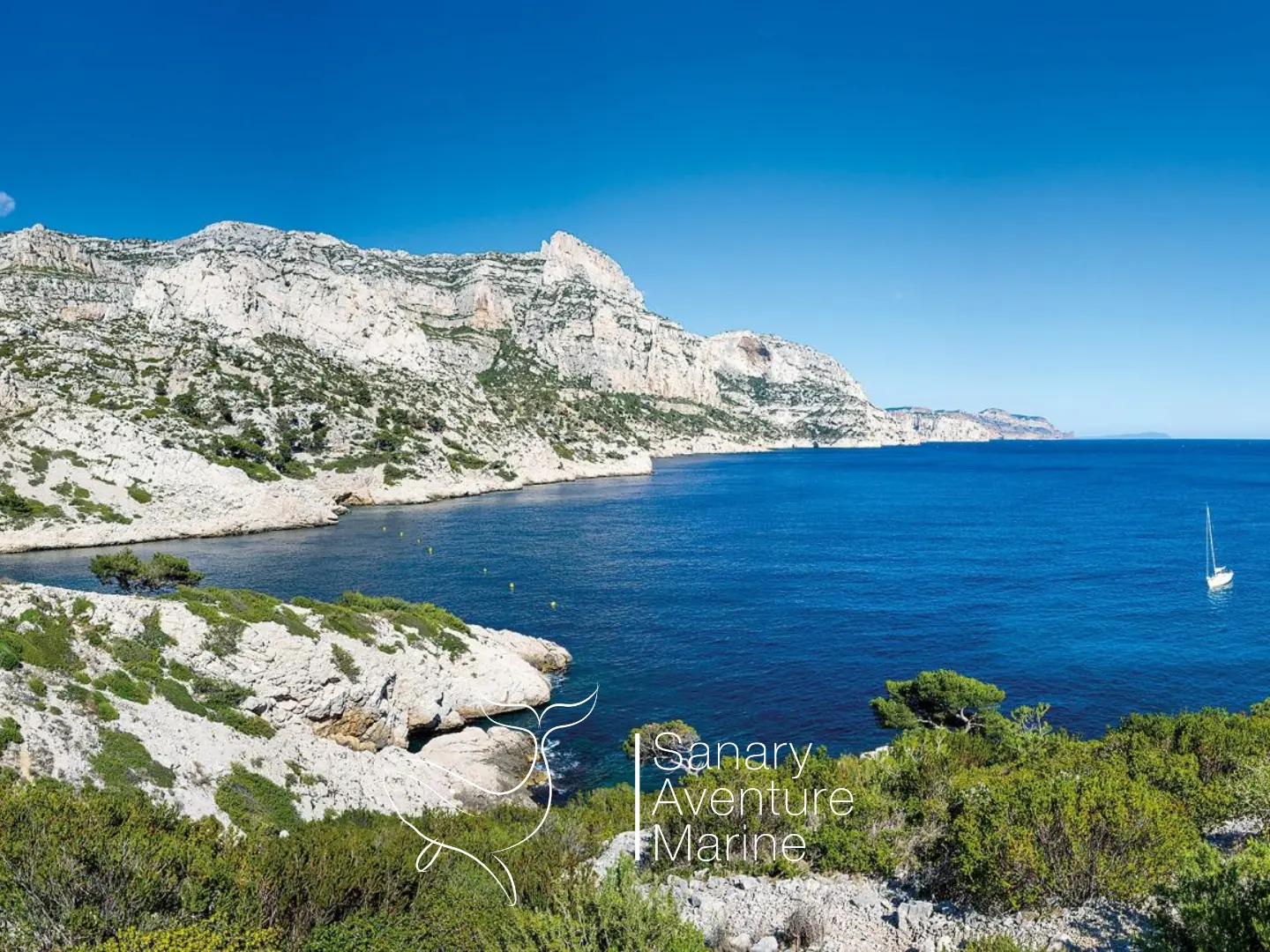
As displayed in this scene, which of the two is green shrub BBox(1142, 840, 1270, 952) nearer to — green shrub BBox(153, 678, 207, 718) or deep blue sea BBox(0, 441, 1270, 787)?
deep blue sea BBox(0, 441, 1270, 787)

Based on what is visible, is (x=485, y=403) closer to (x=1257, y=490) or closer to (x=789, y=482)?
(x=789, y=482)

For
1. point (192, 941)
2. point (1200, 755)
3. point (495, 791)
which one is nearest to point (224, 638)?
point (495, 791)

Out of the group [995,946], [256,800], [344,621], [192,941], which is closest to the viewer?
[192,941]

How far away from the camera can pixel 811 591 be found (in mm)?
52250

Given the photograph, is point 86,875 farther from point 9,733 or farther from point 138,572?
point 138,572

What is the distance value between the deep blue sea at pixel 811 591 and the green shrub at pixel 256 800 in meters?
10.2

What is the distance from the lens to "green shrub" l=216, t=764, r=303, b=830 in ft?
60.3

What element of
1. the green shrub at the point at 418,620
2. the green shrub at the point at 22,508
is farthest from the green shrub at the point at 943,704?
the green shrub at the point at 22,508

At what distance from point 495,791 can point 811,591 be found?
3276 cm

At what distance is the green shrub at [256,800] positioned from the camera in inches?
723

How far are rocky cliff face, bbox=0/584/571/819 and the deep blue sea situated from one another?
5.17m

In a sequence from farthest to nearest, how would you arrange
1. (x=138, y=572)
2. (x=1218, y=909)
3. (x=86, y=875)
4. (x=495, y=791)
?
(x=138, y=572), (x=495, y=791), (x=86, y=875), (x=1218, y=909)

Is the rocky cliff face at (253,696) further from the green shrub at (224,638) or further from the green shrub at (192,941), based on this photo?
the green shrub at (192,941)

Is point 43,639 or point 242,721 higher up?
point 43,639
